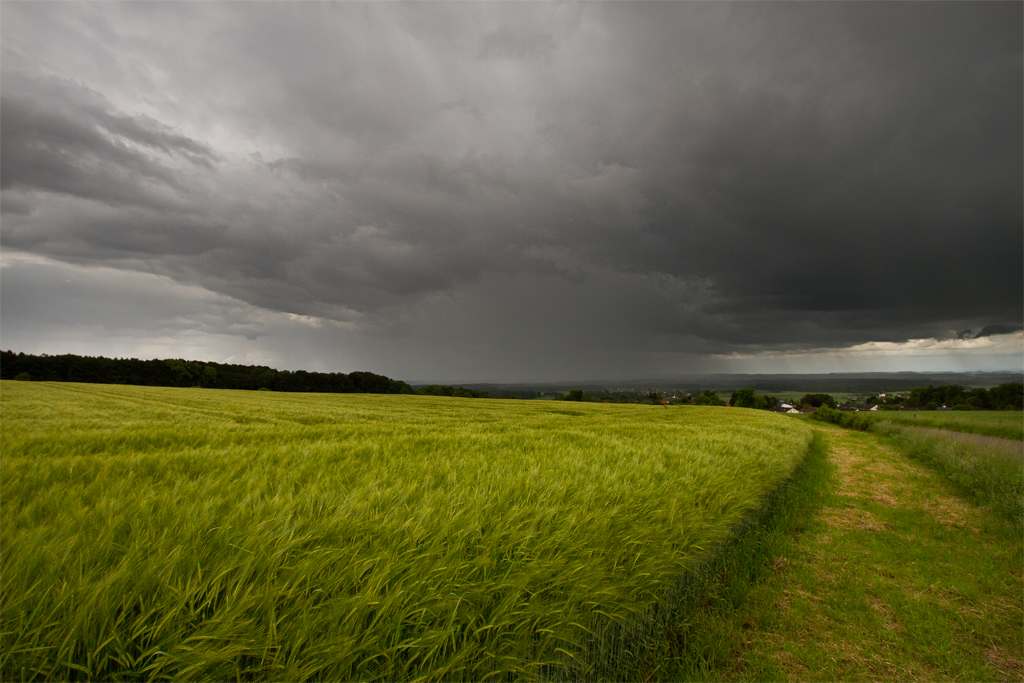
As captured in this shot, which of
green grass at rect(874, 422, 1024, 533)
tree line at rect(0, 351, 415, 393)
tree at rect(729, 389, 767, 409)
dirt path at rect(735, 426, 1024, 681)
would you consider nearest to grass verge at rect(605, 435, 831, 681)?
dirt path at rect(735, 426, 1024, 681)

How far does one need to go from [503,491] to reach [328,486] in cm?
139

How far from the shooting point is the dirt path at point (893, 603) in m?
3.24

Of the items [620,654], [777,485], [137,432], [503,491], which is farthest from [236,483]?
[777,485]

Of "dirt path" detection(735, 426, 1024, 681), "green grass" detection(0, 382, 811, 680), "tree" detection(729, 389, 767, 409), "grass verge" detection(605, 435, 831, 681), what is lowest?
"tree" detection(729, 389, 767, 409)

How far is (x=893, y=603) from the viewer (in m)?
4.14

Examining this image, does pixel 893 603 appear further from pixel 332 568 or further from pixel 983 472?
pixel 983 472

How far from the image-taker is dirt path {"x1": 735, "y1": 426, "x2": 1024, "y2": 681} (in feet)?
10.6

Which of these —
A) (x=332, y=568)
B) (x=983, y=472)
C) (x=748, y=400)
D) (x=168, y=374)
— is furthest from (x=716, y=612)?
(x=168, y=374)

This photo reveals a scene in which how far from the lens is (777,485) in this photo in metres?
7.75

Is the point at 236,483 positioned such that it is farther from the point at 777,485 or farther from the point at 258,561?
the point at 777,485

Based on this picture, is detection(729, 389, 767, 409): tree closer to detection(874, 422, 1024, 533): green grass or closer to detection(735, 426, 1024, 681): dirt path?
detection(874, 422, 1024, 533): green grass

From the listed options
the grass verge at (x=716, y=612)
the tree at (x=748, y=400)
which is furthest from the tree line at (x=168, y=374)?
the grass verge at (x=716, y=612)

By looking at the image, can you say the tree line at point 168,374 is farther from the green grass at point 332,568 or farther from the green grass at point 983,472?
the green grass at point 332,568

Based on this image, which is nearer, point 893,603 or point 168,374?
point 893,603
